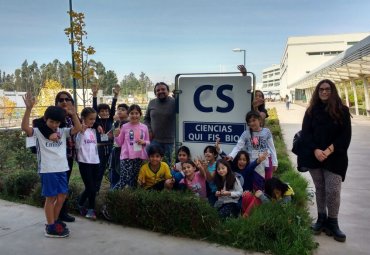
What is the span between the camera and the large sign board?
177 inches

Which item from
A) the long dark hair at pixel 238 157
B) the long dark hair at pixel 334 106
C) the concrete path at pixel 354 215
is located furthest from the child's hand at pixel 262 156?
the concrete path at pixel 354 215

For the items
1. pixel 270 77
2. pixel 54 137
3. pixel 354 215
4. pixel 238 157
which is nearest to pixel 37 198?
pixel 54 137

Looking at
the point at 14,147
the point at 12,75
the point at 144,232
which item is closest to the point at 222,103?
the point at 144,232

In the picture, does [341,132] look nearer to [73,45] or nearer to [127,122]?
[127,122]

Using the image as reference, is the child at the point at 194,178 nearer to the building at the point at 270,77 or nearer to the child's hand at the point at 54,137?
the child's hand at the point at 54,137

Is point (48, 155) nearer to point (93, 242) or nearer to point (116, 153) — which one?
point (93, 242)

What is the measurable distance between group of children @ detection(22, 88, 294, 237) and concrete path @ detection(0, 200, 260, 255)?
177 millimetres

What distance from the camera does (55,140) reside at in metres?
3.84

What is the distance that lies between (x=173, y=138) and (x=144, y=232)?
1425mm

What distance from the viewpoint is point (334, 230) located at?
3828 mm

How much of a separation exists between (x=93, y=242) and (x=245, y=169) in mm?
1890

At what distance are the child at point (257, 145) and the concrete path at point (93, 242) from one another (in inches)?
44.7

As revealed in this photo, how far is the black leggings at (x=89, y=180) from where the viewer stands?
4.29 metres

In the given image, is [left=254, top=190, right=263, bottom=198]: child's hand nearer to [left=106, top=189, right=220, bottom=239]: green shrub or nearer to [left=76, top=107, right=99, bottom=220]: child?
[left=106, top=189, right=220, bottom=239]: green shrub
